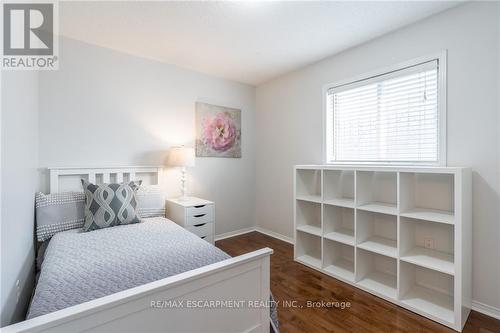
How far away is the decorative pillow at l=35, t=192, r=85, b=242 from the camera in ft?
6.49

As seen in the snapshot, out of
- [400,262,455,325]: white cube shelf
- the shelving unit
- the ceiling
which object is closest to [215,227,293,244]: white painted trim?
the shelving unit

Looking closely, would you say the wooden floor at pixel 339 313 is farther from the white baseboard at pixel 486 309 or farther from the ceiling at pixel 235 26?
the ceiling at pixel 235 26

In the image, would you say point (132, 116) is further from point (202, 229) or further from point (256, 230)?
point (256, 230)

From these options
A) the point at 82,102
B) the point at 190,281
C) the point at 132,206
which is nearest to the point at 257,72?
the point at 82,102

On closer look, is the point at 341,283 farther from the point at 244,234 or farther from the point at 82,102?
the point at 82,102

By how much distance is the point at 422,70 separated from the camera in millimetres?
2123

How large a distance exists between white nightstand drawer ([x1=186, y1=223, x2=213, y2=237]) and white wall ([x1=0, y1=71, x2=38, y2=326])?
1328mm

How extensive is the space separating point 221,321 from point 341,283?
1600mm

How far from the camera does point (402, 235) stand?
2.01 m

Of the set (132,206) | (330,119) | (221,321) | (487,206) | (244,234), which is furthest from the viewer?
(244,234)

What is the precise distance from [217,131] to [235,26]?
155 centimetres

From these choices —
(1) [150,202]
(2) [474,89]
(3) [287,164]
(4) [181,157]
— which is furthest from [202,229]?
(2) [474,89]

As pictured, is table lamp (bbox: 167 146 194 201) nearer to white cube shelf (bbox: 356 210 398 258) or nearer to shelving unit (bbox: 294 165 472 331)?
shelving unit (bbox: 294 165 472 331)

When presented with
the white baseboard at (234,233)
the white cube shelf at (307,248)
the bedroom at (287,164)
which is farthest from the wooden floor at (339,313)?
the white baseboard at (234,233)
